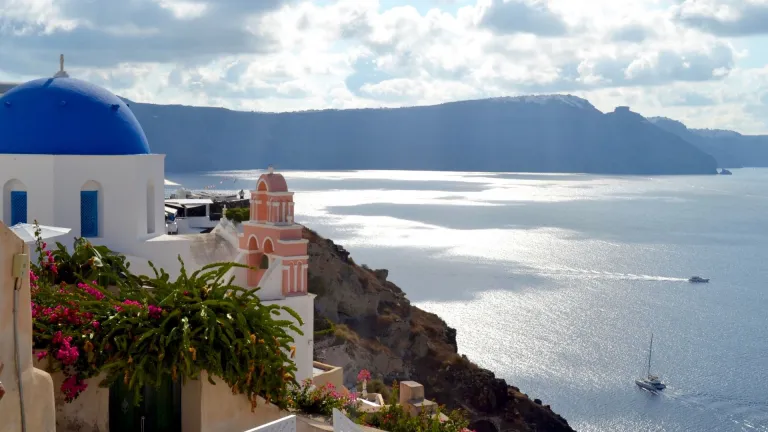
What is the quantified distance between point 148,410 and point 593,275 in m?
65.0

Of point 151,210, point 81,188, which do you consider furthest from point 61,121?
point 151,210

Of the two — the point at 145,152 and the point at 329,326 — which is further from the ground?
the point at 145,152

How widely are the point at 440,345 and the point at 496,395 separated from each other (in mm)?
5624

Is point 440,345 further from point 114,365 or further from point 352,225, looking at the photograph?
point 352,225

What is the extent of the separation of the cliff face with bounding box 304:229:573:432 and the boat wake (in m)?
29.6

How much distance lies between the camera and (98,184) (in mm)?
15883

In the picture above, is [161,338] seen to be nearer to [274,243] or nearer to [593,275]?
[274,243]

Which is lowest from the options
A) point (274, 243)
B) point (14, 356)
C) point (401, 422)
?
point (401, 422)

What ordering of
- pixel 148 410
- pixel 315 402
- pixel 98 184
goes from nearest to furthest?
1. pixel 148 410
2. pixel 315 402
3. pixel 98 184

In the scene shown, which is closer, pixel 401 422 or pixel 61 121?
pixel 401 422

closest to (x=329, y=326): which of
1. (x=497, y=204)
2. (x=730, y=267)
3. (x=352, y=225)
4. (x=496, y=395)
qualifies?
(x=496, y=395)

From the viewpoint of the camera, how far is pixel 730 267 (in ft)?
249

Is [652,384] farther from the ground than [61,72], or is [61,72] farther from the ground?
[61,72]

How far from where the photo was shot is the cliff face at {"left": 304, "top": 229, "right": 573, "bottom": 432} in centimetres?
3406
